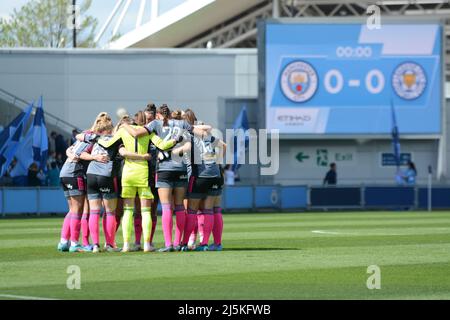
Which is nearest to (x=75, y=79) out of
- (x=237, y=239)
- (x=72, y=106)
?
(x=72, y=106)

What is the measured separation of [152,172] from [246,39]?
2049 inches

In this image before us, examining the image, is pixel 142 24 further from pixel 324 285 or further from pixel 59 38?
pixel 324 285

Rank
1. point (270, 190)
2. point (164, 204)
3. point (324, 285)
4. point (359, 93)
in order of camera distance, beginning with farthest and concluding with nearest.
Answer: point (359, 93) < point (270, 190) < point (164, 204) < point (324, 285)

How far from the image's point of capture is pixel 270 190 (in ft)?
133

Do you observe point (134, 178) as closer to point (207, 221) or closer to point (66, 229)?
point (207, 221)

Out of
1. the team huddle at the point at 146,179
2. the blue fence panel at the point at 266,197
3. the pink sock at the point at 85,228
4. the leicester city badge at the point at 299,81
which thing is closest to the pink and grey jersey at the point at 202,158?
the team huddle at the point at 146,179

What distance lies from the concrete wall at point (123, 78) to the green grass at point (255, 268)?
76.0 feet

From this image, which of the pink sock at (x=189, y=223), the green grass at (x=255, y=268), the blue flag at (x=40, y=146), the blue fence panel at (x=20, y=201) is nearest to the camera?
the green grass at (x=255, y=268)

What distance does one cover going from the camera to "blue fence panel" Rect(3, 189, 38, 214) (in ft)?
120

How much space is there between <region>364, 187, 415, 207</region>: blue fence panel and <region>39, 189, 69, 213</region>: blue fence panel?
1042cm

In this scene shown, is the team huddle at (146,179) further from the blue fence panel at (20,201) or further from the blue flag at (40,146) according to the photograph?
the blue flag at (40,146)

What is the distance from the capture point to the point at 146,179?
1873cm

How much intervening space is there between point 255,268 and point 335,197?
2524 centimetres

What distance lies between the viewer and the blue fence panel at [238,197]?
3972cm
